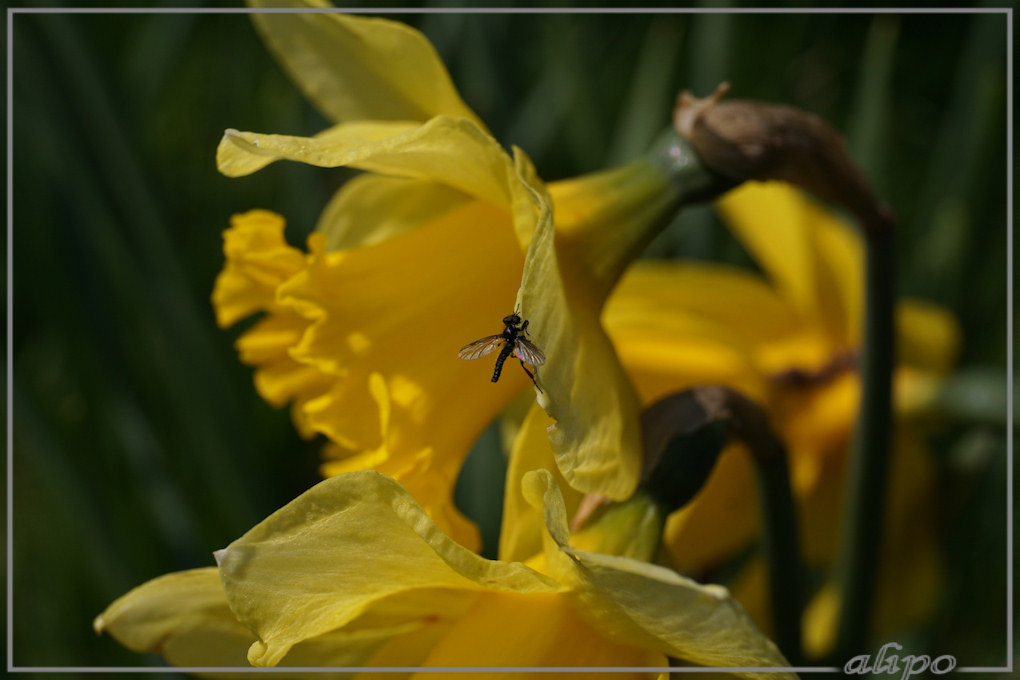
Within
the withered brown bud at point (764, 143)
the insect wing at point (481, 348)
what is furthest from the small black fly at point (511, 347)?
the withered brown bud at point (764, 143)

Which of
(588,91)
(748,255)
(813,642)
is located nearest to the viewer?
(813,642)

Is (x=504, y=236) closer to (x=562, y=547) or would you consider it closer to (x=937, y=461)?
(x=562, y=547)

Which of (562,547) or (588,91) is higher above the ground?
(588,91)

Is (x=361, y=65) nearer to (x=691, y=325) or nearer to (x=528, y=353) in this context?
(x=528, y=353)

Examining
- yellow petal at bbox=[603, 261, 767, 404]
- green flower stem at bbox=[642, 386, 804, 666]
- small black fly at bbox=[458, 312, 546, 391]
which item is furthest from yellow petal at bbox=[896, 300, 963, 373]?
small black fly at bbox=[458, 312, 546, 391]

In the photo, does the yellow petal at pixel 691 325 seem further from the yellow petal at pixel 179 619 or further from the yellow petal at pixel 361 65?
the yellow petal at pixel 179 619

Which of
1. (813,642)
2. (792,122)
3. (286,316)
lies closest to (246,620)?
(286,316)
